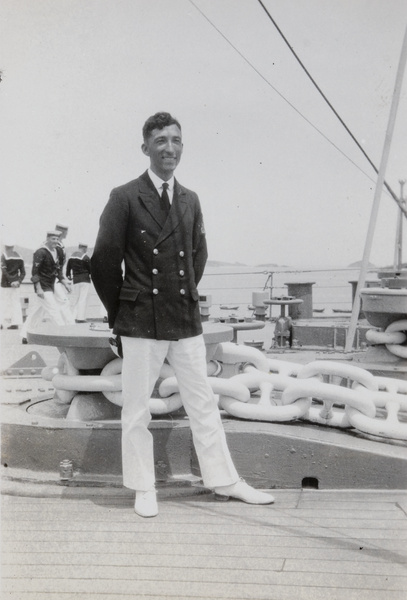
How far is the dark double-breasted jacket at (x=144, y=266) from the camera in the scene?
299 cm

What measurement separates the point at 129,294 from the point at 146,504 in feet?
2.75

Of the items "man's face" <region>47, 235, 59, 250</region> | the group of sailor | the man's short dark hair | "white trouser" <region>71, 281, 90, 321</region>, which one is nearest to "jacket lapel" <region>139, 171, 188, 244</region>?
the man's short dark hair

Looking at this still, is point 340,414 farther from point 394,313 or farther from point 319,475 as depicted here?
point 394,313

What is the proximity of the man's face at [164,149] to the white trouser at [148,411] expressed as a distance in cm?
71

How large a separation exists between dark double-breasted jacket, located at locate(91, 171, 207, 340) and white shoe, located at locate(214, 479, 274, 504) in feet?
2.19

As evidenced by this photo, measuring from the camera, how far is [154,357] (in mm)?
3057

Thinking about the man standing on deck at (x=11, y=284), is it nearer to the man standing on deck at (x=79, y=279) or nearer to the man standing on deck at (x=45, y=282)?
the man standing on deck at (x=79, y=279)

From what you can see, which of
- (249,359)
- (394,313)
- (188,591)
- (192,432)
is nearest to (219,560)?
(188,591)

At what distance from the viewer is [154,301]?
117 inches

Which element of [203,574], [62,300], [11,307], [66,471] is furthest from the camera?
[11,307]

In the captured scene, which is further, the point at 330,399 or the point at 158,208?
the point at 330,399

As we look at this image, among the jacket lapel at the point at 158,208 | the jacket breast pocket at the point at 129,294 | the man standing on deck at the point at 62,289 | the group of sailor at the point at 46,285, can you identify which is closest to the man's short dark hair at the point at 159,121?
the jacket lapel at the point at 158,208

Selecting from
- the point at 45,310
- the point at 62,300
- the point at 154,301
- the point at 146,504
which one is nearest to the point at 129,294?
the point at 154,301

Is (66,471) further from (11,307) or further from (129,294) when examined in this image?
(11,307)
